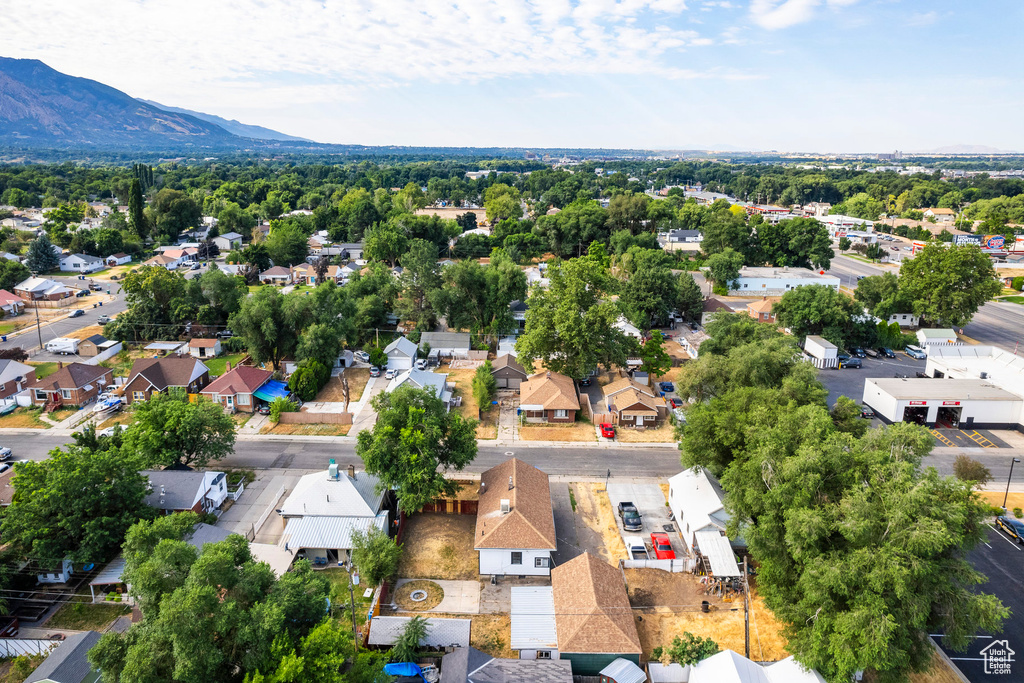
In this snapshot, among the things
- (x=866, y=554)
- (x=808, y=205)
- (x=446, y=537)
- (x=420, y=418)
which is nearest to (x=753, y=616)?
(x=866, y=554)

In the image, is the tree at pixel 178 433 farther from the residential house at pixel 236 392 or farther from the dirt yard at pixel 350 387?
the dirt yard at pixel 350 387

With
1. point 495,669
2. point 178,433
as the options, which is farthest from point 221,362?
point 495,669

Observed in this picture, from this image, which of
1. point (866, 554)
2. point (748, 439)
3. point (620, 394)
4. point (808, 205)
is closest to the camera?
point (866, 554)

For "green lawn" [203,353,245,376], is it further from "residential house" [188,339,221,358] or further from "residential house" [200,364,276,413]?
"residential house" [200,364,276,413]

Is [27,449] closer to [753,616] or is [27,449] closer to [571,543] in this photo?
[571,543]

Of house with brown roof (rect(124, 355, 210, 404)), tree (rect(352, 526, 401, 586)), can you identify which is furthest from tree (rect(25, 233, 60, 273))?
tree (rect(352, 526, 401, 586))

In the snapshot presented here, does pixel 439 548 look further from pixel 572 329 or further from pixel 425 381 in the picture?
pixel 572 329
